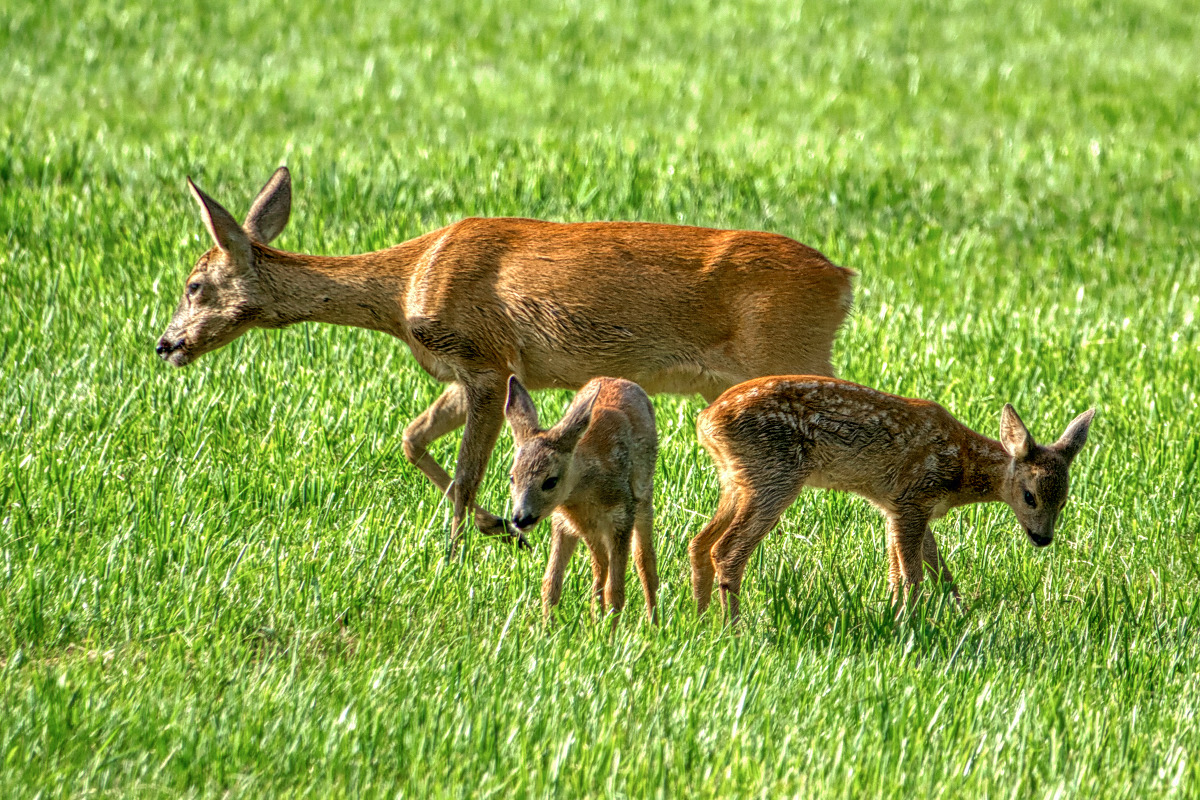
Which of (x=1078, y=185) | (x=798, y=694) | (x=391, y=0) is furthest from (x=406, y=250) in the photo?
(x=391, y=0)

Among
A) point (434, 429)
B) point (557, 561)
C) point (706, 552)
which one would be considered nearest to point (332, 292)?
point (434, 429)

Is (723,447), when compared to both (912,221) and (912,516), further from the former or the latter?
(912,221)

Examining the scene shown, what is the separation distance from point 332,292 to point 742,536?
7.71 feet

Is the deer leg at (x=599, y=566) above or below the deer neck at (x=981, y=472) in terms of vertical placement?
below

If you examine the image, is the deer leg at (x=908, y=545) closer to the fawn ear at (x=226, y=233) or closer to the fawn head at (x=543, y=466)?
the fawn head at (x=543, y=466)

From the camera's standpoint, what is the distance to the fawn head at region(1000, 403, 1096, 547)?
19.0ft

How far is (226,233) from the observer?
21.9 feet

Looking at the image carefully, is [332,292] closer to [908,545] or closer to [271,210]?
[271,210]

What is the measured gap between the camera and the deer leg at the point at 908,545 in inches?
225

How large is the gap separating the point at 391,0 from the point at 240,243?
14.5m

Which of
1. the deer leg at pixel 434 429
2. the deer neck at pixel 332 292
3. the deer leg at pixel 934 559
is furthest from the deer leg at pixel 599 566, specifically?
the deer neck at pixel 332 292

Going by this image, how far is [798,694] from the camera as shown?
189 inches

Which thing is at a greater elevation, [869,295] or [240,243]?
[240,243]

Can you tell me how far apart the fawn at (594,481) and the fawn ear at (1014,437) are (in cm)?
138
